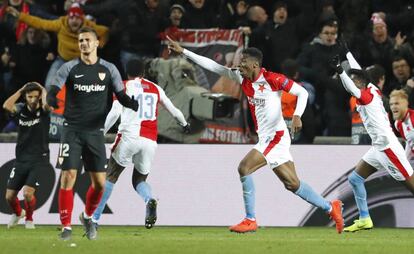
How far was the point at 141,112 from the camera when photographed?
48.0 feet

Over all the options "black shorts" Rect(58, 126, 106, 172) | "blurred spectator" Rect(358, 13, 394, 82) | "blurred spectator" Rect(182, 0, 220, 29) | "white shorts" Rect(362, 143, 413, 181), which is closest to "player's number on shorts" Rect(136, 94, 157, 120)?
"black shorts" Rect(58, 126, 106, 172)

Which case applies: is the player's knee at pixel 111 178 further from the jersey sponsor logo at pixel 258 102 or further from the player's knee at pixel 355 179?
the player's knee at pixel 355 179

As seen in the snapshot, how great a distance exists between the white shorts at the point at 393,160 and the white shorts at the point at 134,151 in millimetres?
2835

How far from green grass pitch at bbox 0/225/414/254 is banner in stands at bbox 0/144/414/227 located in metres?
0.71

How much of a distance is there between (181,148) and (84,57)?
4.44 meters

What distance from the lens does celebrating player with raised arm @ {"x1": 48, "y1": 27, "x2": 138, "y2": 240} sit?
39.2ft

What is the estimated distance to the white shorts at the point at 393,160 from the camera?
47.9 feet

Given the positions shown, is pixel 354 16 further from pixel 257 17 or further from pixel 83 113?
pixel 83 113

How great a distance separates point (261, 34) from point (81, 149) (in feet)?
21.5

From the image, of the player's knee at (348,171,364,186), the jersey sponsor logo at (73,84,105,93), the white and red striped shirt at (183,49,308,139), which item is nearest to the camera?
the jersey sponsor logo at (73,84,105,93)

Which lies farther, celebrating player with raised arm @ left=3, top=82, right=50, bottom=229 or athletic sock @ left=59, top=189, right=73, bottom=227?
celebrating player with raised arm @ left=3, top=82, right=50, bottom=229

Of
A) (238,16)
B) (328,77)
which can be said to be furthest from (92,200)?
(238,16)

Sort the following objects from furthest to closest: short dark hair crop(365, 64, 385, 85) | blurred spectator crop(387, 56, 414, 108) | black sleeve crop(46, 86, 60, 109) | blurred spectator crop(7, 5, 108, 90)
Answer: blurred spectator crop(7, 5, 108, 90) → blurred spectator crop(387, 56, 414, 108) → short dark hair crop(365, 64, 385, 85) → black sleeve crop(46, 86, 60, 109)

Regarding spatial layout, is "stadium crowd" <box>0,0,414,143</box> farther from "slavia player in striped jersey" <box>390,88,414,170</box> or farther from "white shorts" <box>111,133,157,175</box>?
"white shorts" <box>111,133,157,175</box>
